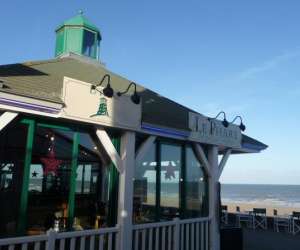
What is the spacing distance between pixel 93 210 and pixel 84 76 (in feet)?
11.9

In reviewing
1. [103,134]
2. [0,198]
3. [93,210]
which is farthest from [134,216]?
[0,198]

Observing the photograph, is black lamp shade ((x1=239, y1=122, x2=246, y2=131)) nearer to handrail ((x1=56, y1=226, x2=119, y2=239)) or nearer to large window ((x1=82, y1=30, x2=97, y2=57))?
handrail ((x1=56, y1=226, x2=119, y2=239))

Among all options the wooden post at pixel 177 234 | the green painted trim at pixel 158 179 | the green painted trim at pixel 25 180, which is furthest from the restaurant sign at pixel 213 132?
the green painted trim at pixel 25 180

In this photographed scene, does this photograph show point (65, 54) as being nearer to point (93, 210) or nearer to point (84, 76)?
point (84, 76)

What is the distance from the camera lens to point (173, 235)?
768cm

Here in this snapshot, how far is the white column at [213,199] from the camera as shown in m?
8.81

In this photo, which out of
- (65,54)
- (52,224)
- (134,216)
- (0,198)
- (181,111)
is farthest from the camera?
(65,54)

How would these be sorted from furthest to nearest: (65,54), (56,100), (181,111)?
1. (65,54)
2. (181,111)
3. (56,100)

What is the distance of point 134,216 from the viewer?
25.4 ft

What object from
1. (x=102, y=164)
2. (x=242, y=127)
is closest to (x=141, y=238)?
(x=102, y=164)

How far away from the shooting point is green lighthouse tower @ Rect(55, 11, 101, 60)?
489 inches

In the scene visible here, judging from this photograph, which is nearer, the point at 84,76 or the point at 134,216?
the point at 134,216

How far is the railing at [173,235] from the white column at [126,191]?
22 cm

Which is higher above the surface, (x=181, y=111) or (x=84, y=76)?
Answer: (x=84, y=76)
